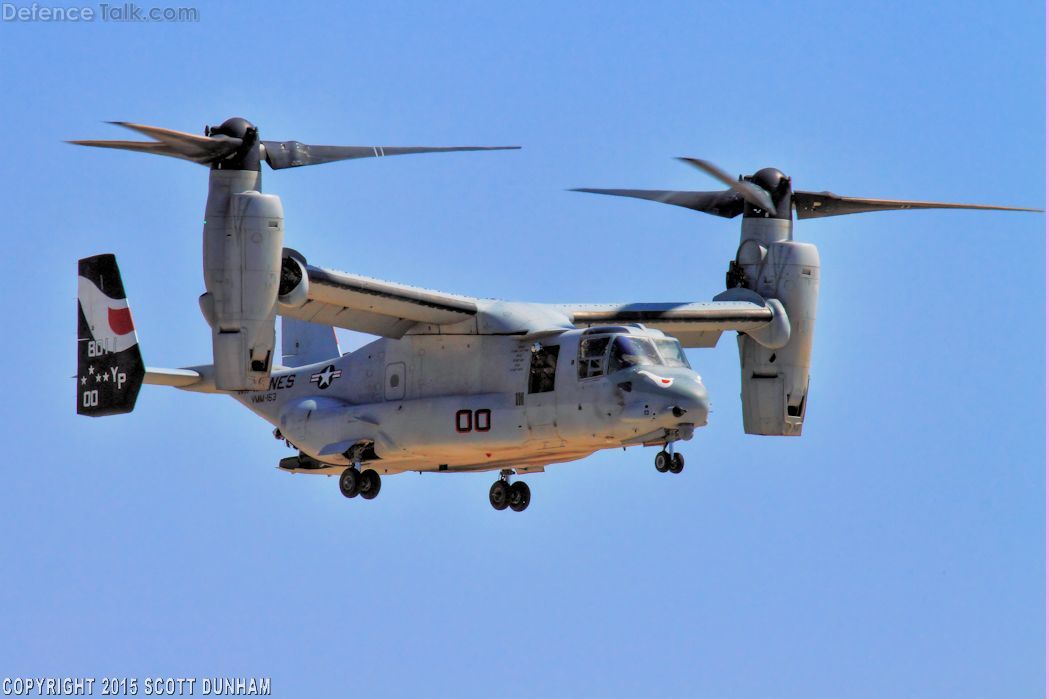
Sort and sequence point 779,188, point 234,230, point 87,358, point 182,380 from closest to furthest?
point 234,230, point 87,358, point 182,380, point 779,188

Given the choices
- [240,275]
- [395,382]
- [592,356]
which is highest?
[240,275]

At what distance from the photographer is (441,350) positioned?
1423 inches

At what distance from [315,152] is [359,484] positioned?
577 centimetres

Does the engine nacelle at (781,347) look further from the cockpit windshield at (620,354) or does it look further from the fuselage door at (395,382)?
the fuselage door at (395,382)

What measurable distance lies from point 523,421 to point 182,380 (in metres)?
6.11

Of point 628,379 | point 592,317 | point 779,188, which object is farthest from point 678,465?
point 779,188

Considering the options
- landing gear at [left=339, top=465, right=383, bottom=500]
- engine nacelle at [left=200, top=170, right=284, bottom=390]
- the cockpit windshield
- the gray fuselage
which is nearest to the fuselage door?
the gray fuselage

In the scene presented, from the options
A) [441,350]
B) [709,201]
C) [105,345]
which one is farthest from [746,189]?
[105,345]

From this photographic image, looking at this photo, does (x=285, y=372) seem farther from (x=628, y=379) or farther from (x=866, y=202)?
(x=866, y=202)

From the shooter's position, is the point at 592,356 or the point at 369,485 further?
the point at 369,485

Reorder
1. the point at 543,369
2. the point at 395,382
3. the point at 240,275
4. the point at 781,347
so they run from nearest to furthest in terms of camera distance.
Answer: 1. the point at 240,275
2. the point at 543,369
3. the point at 395,382
4. the point at 781,347

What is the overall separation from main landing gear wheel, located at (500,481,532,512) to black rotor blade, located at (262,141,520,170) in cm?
652

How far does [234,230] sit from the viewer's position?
1271 inches

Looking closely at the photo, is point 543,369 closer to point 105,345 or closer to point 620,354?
point 620,354
